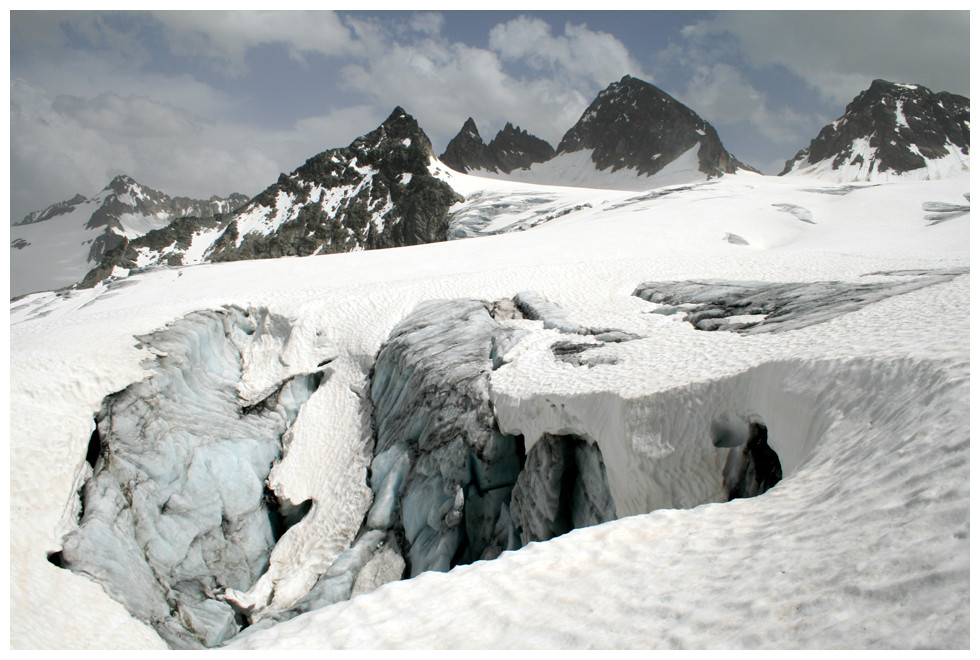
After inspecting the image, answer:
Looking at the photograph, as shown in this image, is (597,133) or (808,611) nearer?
(808,611)

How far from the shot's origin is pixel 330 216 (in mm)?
60656

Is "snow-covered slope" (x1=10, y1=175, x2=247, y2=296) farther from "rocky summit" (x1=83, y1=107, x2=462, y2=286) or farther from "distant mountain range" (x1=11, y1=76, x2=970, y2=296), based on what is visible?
"rocky summit" (x1=83, y1=107, x2=462, y2=286)

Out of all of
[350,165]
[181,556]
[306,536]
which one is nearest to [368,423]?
[306,536]

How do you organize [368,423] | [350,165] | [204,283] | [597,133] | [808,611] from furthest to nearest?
[597,133], [350,165], [204,283], [368,423], [808,611]

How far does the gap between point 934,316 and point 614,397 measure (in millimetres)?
4260

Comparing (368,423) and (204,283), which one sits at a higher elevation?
(204,283)

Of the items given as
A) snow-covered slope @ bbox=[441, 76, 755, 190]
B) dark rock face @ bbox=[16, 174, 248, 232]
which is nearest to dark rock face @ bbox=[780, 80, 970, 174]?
snow-covered slope @ bbox=[441, 76, 755, 190]

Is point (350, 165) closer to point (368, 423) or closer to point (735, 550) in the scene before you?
point (368, 423)

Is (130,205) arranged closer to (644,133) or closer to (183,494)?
(644,133)

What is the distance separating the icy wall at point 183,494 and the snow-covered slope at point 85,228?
282ft

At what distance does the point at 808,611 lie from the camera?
2.80 metres

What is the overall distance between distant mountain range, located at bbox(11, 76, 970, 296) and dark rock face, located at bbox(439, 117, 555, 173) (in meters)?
0.33

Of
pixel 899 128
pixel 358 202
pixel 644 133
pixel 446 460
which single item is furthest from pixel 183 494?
pixel 644 133

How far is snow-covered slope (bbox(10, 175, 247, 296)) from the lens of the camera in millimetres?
96438
